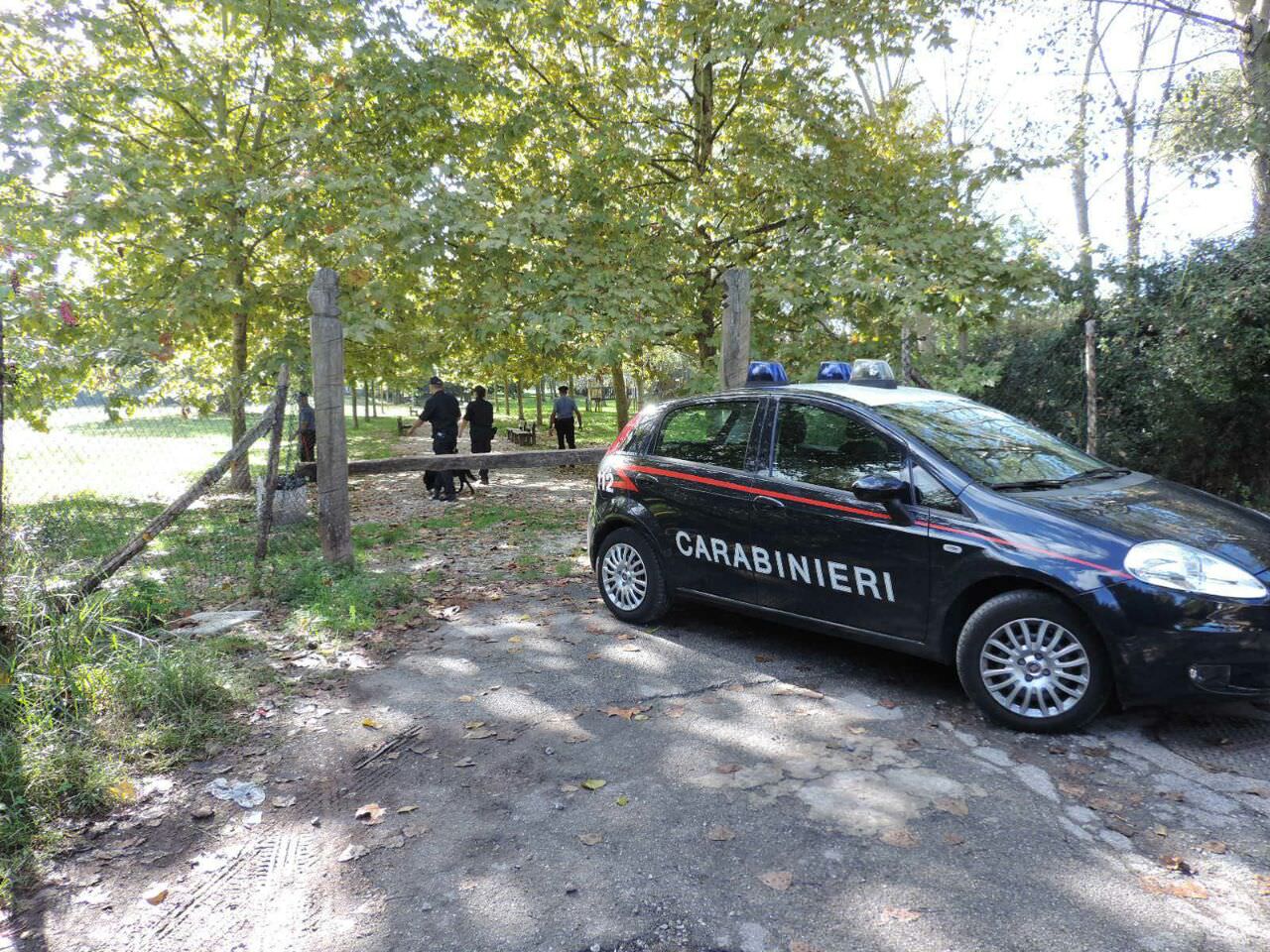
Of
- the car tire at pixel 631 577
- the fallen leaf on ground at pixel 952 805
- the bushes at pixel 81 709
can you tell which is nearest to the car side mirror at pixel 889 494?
the fallen leaf on ground at pixel 952 805

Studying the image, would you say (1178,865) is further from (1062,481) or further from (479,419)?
(479,419)

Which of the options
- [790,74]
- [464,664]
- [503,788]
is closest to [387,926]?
[503,788]

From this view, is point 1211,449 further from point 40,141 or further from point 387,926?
point 40,141

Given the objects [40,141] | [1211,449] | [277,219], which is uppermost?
[40,141]

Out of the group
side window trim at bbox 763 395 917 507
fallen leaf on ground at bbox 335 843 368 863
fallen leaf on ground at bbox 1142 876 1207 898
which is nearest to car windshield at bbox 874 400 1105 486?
side window trim at bbox 763 395 917 507

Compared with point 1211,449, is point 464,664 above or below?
below

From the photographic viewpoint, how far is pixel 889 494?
13.5 ft

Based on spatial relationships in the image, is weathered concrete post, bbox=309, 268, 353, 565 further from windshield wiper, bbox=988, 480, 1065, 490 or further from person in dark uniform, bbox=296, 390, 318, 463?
windshield wiper, bbox=988, 480, 1065, 490

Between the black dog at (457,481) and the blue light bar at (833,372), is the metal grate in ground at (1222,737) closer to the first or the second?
the blue light bar at (833,372)

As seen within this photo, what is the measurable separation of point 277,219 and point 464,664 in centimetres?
636

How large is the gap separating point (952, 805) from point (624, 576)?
289cm

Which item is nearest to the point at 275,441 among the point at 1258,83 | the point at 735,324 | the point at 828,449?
the point at 735,324

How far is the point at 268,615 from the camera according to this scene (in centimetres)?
595

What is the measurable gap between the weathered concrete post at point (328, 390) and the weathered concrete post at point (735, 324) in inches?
137
